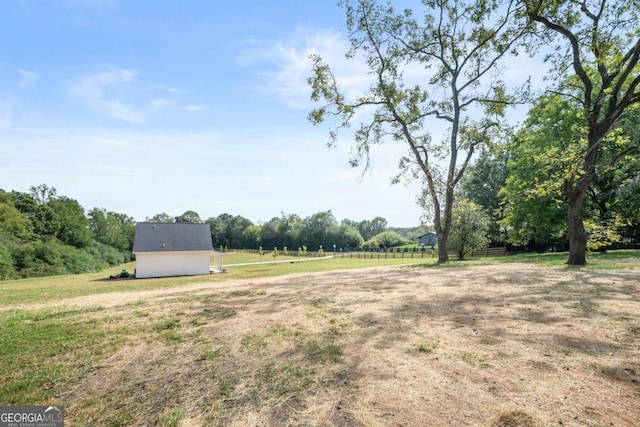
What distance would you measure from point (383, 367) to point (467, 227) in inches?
1030

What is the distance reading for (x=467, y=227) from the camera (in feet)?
86.8

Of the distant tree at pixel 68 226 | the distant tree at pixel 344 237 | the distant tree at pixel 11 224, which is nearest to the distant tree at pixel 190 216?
the distant tree at pixel 68 226

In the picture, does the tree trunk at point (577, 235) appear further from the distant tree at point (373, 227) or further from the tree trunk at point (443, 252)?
the distant tree at point (373, 227)

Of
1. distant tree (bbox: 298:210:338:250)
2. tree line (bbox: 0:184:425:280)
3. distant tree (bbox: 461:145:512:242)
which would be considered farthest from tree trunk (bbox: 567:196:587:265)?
distant tree (bbox: 298:210:338:250)

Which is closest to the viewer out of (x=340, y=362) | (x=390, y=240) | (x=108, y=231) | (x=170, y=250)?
(x=340, y=362)

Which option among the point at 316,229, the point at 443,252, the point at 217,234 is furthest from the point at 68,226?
the point at 443,252

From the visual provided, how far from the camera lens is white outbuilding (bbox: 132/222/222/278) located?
26922 millimetres

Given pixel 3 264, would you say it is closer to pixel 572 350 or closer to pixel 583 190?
pixel 572 350

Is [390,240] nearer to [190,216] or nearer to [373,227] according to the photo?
[373,227]

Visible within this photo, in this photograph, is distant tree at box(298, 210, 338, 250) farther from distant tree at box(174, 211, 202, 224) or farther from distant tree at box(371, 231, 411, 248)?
distant tree at box(174, 211, 202, 224)

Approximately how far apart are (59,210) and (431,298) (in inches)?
2810

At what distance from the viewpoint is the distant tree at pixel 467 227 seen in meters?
26.5

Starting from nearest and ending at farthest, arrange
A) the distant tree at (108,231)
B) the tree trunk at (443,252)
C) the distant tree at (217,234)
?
1. the tree trunk at (443,252)
2. the distant tree at (108,231)
3. the distant tree at (217,234)

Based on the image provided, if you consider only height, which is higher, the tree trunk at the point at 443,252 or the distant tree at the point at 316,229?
the distant tree at the point at 316,229
